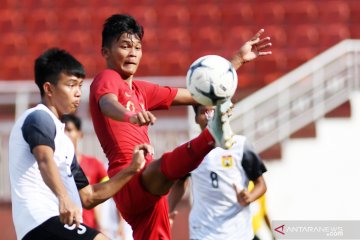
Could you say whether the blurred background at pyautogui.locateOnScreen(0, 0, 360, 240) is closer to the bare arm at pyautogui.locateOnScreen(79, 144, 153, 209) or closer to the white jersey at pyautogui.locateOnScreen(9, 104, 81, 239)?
the bare arm at pyautogui.locateOnScreen(79, 144, 153, 209)

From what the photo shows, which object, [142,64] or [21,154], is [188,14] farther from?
[21,154]

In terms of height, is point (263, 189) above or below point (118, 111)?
below

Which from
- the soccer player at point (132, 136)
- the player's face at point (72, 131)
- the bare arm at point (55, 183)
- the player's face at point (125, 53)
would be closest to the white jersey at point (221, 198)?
the soccer player at point (132, 136)

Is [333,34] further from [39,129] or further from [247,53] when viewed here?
[39,129]

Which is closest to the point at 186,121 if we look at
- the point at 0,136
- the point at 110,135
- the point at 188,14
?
the point at 0,136

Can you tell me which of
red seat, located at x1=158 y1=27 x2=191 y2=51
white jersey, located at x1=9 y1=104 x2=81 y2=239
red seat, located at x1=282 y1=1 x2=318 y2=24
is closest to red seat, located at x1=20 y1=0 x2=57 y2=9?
red seat, located at x1=158 y1=27 x2=191 y2=51

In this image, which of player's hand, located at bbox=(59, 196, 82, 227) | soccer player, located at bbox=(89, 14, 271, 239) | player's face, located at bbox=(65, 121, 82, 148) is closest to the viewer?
player's hand, located at bbox=(59, 196, 82, 227)

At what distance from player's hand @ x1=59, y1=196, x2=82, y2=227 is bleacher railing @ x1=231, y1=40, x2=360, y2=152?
705 centimetres

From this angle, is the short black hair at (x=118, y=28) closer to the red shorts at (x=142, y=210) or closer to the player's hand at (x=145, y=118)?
the red shorts at (x=142, y=210)

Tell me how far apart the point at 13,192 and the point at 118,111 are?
0.83m

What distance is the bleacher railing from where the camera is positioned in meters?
12.7

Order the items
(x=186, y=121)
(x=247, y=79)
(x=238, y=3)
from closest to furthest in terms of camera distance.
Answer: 1. (x=186, y=121)
2. (x=247, y=79)
3. (x=238, y=3)

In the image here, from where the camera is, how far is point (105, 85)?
6.81 m

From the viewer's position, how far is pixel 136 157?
5824 millimetres
